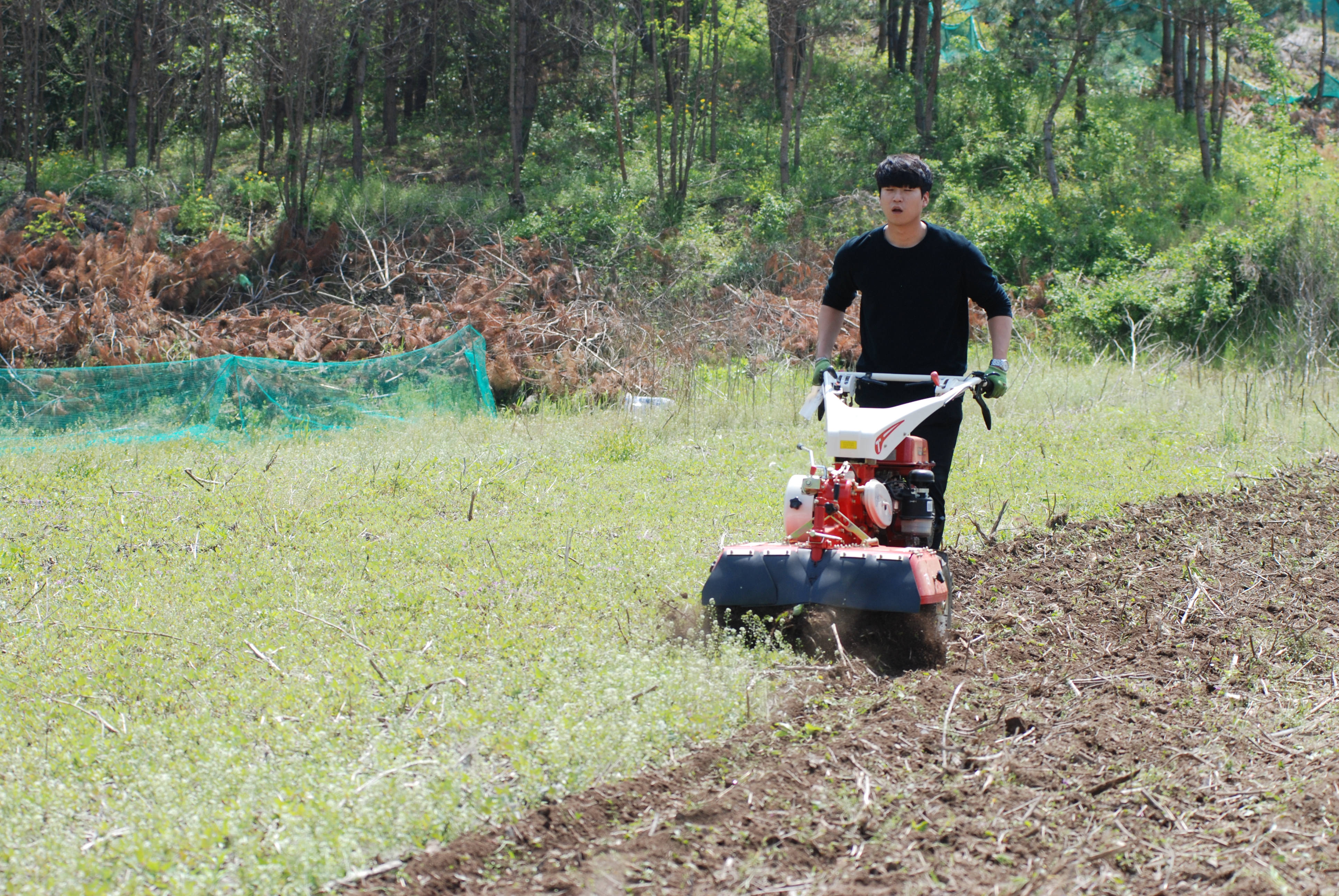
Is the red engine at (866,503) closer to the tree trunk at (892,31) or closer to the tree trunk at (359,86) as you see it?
the tree trunk at (359,86)

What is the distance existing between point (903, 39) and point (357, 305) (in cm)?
1894

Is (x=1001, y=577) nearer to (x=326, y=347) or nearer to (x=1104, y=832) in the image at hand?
(x=1104, y=832)

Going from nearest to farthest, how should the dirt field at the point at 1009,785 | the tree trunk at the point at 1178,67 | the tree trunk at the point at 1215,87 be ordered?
the dirt field at the point at 1009,785
the tree trunk at the point at 1215,87
the tree trunk at the point at 1178,67

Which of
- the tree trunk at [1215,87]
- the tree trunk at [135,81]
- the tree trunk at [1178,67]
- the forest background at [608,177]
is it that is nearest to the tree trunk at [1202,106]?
the forest background at [608,177]

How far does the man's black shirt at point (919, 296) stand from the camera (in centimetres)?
507

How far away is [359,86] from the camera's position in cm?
2153

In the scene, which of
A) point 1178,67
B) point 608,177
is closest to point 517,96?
point 608,177

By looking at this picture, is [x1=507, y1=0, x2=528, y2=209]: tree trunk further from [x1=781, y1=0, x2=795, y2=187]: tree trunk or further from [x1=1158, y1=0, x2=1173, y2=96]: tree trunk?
[x1=1158, y1=0, x2=1173, y2=96]: tree trunk

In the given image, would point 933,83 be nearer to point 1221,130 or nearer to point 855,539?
point 1221,130

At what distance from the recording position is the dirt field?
3072 millimetres

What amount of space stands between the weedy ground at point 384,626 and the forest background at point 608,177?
4.98m

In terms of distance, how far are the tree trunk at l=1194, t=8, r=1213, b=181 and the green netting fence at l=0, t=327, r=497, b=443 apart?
1880 centimetres

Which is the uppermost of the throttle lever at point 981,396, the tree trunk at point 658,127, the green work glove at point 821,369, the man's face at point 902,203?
the tree trunk at point 658,127

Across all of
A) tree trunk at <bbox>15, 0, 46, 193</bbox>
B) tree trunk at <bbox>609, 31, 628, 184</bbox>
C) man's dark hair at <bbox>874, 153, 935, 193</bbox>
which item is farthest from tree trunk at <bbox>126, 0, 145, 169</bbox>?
man's dark hair at <bbox>874, 153, 935, 193</bbox>
